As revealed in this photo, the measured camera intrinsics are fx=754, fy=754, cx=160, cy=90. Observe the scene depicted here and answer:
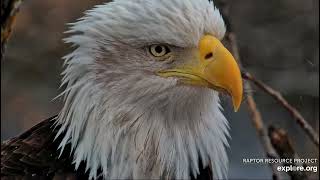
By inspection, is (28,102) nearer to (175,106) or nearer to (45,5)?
(45,5)

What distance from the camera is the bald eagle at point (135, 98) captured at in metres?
2.61

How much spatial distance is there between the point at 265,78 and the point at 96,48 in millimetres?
2644

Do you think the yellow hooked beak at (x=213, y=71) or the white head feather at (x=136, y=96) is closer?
the yellow hooked beak at (x=213, y=71)

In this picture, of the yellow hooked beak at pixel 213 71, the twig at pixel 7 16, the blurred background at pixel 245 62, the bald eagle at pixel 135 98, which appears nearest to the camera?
the twig at pixel 7 16

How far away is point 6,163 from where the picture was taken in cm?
267

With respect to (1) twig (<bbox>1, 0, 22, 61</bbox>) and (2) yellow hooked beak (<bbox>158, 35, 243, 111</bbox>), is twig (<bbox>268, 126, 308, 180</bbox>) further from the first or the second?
(1) twig (<bbox>1, 0, 22, 61</bbox>)

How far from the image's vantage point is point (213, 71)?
2541 mm

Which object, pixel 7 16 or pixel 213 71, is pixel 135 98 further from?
pixel 7 16

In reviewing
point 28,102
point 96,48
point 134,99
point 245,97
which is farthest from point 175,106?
point 28,102

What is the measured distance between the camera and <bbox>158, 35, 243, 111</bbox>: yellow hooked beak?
97.9 inches

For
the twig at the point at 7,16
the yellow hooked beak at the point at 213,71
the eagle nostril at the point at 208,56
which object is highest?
the eagle nostril at the point at 208,56

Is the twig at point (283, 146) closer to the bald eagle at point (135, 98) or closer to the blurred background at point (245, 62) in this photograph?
the bald eagle at point (135, 98)

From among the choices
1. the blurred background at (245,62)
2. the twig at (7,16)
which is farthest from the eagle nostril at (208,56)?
the blurred background at (245,62)

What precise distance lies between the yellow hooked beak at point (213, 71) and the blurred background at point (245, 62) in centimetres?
192
